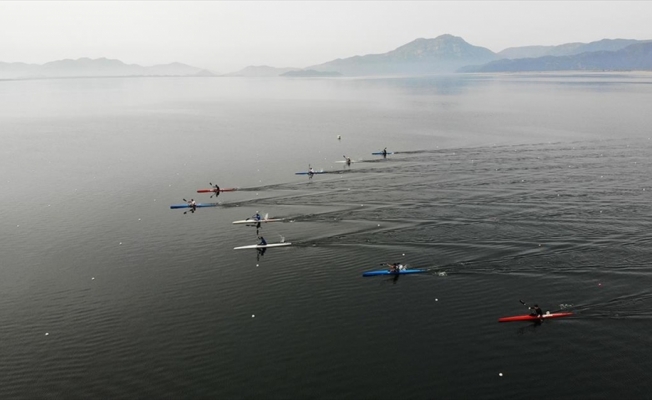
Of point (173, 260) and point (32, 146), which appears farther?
point (32, 146)

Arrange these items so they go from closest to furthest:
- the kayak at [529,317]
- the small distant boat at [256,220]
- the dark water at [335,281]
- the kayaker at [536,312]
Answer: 1. the dark water at [335,281]
2. the kayaker at [536,312]
3. the kayak at [529,317]
4. the small distant boat at [256,220]

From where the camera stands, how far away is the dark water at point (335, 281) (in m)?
32.6

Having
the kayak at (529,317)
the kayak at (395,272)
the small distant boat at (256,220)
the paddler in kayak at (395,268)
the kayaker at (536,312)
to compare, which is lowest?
the kayak at (529,317)

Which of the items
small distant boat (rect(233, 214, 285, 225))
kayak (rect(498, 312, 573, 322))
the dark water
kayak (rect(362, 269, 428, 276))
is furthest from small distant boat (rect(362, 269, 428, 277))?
small distant boat (rect(233, 214, 285, 225))

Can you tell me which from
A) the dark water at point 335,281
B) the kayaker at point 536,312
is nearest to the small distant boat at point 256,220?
the dark water at point 335,281

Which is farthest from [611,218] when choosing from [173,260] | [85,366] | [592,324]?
[85,366]

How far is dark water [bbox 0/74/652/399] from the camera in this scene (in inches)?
1282

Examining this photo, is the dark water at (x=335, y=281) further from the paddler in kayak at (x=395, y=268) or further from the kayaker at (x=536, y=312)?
the paddler in kayak at (x=395, y=268)

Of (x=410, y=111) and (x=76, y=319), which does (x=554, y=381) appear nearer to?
(x=76, y=319)

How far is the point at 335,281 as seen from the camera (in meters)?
45.0

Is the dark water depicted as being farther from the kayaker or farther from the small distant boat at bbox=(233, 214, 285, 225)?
the small distant boat at bbox=(233, 214, 285, 225)

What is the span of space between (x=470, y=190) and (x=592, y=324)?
1383 inches

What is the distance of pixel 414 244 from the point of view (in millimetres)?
51781

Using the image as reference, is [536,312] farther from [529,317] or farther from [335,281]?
[335,281]
